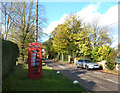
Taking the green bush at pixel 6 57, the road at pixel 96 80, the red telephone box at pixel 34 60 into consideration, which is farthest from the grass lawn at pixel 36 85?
the road at pixel 96 80

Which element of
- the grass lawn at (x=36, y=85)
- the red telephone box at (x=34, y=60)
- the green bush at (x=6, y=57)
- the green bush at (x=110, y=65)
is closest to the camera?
the grass lawn at (x=36, y=85)

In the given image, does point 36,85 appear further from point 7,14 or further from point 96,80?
point 7,14

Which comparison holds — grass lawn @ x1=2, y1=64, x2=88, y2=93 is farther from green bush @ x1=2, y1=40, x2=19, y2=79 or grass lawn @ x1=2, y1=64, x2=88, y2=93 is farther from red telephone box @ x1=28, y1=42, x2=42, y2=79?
red telephone box @ x1=28, y1=42, x2=42, y2=79

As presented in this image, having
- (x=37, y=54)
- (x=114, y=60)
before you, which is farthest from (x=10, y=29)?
(x=114, y=60)

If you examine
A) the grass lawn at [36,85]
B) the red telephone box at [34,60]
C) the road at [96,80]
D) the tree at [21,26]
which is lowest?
the road at [96,80]

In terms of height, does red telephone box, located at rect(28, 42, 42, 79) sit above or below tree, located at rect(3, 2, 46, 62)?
below

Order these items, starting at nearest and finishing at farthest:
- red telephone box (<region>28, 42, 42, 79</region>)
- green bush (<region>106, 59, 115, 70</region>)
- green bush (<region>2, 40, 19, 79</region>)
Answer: green bush (<region>2, 40, 19, 79</region>), red telephone box (<region>28, 42, 42, 79</region>), green bush (<region>106, 59, 115, 70</region>)

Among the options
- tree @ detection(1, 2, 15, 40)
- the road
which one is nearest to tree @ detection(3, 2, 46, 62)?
tree @ detection(1, 2, 15, 40)

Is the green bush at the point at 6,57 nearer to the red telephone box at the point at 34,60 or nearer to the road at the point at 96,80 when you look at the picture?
the red telephone box at the point at 34,60

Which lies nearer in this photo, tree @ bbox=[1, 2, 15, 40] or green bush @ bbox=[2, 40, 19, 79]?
green bush @ bbox=[2, 40, 19, 79]

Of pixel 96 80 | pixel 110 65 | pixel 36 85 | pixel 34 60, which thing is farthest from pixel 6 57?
pixel 110 65

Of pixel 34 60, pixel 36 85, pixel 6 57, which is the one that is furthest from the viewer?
pixel 34 60

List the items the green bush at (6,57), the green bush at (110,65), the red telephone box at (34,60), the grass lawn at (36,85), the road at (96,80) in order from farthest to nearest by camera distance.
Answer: the green bush at (110,65)
the red telephone box at (34,60)
the road at (96,80)
the green bush at (6,57)
the grass lawn at (36,85)

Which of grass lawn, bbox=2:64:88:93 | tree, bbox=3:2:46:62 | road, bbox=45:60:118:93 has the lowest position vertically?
road, bbox=45:60:118:93
